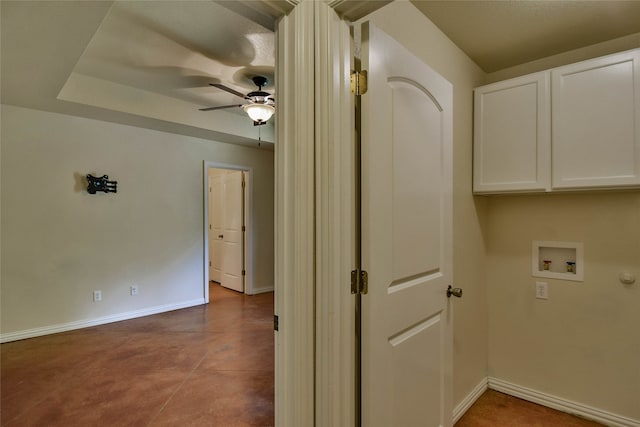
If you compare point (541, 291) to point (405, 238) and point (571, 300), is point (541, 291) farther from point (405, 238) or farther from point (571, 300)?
point (405, 238)

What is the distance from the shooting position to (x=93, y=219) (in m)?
3.62

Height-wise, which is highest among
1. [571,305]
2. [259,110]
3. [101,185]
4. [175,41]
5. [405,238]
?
[175,41]

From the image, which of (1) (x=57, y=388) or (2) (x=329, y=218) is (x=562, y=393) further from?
(1) (x=57, y=388)

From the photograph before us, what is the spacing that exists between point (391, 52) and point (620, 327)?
213cm

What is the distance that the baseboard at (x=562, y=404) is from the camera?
1.95 meters

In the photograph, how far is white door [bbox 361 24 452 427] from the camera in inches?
45.6

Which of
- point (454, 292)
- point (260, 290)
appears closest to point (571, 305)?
point (454, 292)

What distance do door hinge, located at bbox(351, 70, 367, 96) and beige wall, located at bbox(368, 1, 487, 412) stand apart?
2.47 feet

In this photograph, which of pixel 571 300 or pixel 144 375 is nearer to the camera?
pixel 571 300

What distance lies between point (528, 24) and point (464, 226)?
1192mm

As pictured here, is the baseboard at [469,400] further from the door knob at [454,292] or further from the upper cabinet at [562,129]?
the upper cabinet at [562,129]

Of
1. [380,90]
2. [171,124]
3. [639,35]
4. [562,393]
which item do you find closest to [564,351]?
[562,393]

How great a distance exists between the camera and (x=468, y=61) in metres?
2.18

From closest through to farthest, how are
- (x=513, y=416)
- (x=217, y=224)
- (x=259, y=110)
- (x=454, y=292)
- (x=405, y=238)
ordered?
(x=405, y=238) → (x=454, y=292) → (x=513, y=416) → (x=259, y=110) → (x=217, y=224)
